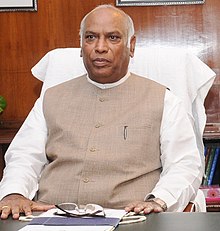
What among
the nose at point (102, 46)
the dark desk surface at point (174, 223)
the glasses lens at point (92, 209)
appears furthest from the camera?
the nose at point (102, 46)

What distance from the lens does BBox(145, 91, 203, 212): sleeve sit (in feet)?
6.20

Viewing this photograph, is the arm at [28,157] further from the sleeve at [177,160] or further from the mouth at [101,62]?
the sleeve at [177,160]

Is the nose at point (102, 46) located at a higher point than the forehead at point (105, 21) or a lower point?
lower

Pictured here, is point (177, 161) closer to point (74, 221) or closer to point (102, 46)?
point (102, 46)

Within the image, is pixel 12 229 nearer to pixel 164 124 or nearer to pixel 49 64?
pixel 164 124

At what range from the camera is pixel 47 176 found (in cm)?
211

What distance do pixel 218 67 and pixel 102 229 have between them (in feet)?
6.76

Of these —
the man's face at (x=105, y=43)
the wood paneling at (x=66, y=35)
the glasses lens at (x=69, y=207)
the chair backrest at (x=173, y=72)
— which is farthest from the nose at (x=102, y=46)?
the wood paneling at (x=66, y=35)

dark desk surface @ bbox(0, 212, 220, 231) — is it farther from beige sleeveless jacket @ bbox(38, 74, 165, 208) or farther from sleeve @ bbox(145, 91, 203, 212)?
beige sleeveless jacket @ bbox(38, 74, 165, 208)

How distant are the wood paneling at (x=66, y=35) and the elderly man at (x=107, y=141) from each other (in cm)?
94

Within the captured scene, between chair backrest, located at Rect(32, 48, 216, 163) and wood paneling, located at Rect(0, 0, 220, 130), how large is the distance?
21.4 inches

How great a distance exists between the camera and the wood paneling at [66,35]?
315cm

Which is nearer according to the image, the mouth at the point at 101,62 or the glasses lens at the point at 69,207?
the glasses lens at the point at 69,207

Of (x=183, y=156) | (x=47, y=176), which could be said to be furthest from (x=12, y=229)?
(x=183, y=156)
